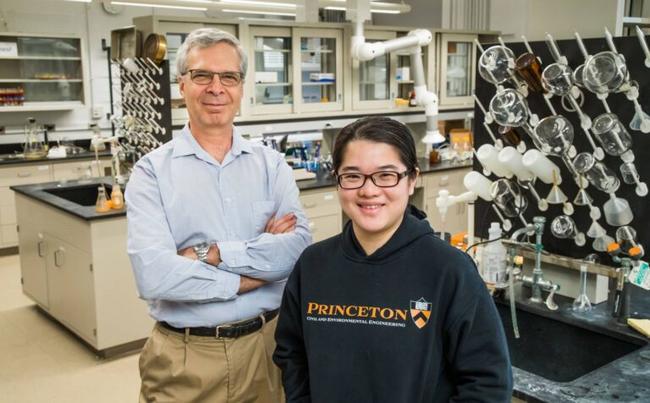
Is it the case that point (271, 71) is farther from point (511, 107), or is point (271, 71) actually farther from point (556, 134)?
point (556, 134)

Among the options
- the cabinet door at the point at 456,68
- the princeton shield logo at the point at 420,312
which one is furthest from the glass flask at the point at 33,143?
the princeton shield logo at the point at 420,312

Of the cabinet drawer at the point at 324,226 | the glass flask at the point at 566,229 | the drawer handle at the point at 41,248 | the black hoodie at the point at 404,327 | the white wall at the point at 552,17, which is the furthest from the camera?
the white wall at the point at 552,17

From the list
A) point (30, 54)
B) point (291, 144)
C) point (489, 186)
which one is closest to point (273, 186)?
point (489, 186)

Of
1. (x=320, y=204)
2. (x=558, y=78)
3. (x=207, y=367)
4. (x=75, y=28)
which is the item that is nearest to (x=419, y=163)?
(x=320, y=204)

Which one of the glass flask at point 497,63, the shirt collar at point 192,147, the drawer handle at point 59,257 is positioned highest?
the glass flask at point 497,63

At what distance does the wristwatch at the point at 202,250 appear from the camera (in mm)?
1719

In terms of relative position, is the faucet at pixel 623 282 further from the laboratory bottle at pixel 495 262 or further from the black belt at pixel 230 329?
the black belt at pixel 230 329

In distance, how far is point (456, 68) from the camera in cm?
600

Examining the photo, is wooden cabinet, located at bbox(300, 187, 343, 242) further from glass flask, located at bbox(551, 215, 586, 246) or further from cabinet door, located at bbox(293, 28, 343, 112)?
glass flask, located at bbox(551, 215, 586, 246)

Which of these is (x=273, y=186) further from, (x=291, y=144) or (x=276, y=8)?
(x=276, y=8)

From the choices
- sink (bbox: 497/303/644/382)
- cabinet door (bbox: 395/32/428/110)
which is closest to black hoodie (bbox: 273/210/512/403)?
sink (bbox: 497/303/644/382)

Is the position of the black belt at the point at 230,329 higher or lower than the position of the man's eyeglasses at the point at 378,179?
lower

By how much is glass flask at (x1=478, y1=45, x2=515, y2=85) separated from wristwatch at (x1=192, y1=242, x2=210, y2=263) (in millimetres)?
1092

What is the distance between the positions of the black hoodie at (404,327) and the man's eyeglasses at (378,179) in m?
0.09
